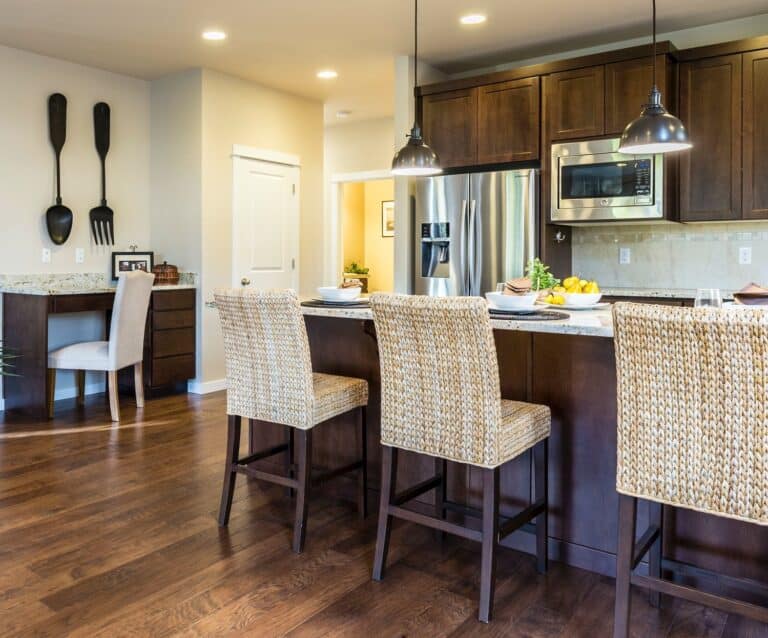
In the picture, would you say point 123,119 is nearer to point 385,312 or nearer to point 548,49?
point 548,49

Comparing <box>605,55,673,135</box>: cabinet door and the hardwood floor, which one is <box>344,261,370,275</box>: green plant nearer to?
<box>605,55,673,135</box>: cabinet door

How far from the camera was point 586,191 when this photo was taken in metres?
4.30

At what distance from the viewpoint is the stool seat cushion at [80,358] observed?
444cm

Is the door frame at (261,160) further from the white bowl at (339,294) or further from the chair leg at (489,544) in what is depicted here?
the chair leg at (489,544)

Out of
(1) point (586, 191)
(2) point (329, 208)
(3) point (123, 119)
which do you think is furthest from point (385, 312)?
(2) point (329, 208)

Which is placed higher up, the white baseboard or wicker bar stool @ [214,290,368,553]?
wicker bar stool @ [214,290,368,553]

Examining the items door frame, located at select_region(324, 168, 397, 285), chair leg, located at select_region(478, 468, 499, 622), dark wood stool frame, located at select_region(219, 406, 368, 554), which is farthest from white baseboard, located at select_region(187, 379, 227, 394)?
chair leg, located at select_region(478, 468, 499, 622)

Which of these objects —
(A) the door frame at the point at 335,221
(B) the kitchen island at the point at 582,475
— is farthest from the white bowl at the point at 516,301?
(A) the door frame at the point at 335,221

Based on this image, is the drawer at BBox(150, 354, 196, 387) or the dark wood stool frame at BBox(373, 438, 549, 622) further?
the drawer at BBox(150, 354, 196, 387)

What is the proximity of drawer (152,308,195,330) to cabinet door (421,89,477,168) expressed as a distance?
2.29 m

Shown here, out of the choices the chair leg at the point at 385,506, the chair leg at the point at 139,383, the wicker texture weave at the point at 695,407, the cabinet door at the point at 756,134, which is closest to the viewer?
the wicker texture weave at the point at 695,407

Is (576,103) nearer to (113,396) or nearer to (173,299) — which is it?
(173,299)

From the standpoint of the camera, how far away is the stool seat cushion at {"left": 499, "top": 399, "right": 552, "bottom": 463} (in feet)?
6.61

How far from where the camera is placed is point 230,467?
2.65 metres
